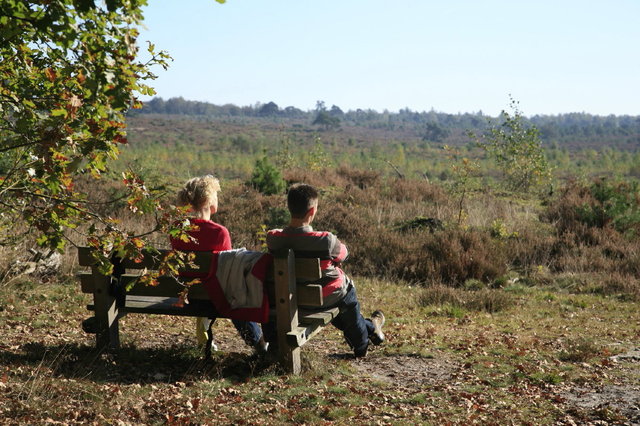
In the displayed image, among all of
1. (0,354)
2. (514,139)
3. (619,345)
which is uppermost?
(514,139)

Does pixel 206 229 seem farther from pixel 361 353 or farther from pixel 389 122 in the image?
pixel 389 122

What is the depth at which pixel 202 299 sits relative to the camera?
17.3 feet

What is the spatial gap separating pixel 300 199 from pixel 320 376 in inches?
54.6

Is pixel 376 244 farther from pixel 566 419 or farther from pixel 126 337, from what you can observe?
pixel 566 419

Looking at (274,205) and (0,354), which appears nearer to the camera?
(0,354)

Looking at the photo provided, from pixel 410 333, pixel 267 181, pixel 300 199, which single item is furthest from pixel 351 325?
pixel 267 181

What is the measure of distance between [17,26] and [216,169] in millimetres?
32102

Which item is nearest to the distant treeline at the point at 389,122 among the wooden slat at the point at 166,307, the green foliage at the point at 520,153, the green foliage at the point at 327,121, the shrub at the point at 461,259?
the green foliage at the point at 327,121

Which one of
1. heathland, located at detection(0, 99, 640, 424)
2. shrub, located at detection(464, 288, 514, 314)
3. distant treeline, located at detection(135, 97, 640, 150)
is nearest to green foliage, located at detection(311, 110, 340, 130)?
distant treeline, located at detection(135, 97, 640, 150)

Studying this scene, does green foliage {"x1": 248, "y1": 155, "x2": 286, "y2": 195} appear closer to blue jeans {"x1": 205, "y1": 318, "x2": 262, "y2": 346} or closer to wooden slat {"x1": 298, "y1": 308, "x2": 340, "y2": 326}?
blue jeans {"x1": 205, "y1": 318, "x2": 262, "y2": 346}

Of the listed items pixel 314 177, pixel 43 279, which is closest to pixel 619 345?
pixel 43 279

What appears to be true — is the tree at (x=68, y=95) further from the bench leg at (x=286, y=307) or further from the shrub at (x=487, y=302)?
the shrub at (x=487, y=302)

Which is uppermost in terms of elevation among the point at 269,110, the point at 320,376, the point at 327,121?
the point at 269,110

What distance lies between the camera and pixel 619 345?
6941 mm
